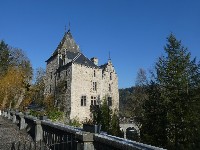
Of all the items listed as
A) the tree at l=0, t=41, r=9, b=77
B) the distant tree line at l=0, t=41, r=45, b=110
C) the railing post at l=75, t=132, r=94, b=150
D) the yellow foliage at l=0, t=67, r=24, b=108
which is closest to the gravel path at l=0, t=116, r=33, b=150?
A: the railing post at l=75, t=132, r=94, b=150

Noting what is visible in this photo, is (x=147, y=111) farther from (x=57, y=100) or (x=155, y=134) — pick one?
(x=57, y=100)

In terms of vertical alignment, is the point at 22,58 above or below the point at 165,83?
above

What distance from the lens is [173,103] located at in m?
23.5

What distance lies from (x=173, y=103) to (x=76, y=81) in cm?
2538

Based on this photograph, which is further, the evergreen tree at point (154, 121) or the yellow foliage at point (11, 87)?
the yellow foliage at point (11, 87)

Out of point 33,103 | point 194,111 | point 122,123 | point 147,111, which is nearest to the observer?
point 194,111

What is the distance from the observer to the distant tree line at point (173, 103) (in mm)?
21828

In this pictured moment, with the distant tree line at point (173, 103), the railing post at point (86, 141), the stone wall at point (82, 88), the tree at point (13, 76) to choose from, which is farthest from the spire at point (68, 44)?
the railing post at point (86, 141)

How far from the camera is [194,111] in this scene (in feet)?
73.8

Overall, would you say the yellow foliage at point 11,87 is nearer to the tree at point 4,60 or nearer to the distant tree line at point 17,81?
the distant tree line at point 17,81

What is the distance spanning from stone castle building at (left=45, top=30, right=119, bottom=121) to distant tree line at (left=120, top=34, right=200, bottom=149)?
18.4m

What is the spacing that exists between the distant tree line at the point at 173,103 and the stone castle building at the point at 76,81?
1844 centimetres

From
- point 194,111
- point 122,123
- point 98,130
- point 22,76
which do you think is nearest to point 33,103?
point 22,76

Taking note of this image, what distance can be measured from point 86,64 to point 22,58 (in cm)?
2506
